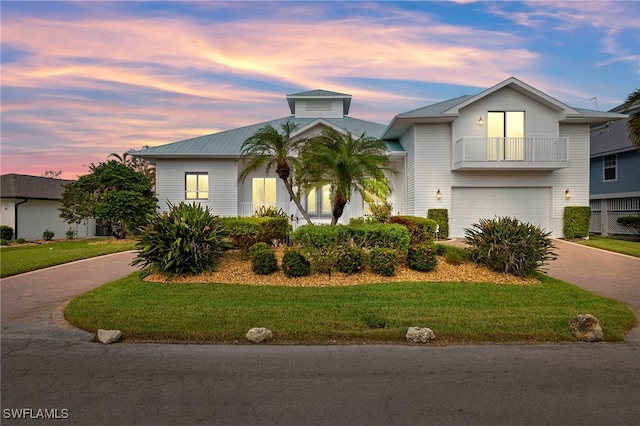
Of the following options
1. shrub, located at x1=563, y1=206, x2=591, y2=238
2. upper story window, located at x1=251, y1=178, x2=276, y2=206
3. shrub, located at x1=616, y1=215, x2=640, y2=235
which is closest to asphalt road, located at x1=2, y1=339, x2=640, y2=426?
shrub, located at x1=563, y1=206, x2=591, y2=238

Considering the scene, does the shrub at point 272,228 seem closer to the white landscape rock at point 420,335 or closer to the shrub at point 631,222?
the white landscape rock at point 420,335

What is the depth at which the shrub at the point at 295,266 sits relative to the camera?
9398mm

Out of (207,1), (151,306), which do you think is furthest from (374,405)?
(207,1)

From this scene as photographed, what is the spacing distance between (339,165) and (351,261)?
327 centimetres

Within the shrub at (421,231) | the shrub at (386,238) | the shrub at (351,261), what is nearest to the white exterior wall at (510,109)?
the shrub at (421,231)

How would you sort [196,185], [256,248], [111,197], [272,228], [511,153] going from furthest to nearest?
[196,185] → [111,197] → [511,153] → [272,228] → [256,248]

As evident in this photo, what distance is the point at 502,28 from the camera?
1305 cm

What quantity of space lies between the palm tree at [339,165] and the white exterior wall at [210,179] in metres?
8.81

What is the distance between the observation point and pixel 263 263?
31.7 feet

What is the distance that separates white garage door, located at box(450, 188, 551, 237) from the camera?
62.8ft

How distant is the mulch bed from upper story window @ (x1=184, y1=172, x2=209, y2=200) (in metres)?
11.7

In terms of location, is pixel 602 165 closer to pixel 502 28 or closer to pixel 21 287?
pixel 502 28

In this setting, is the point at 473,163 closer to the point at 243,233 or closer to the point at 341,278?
the point at 341,278

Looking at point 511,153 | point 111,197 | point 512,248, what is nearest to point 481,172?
point 511,153
